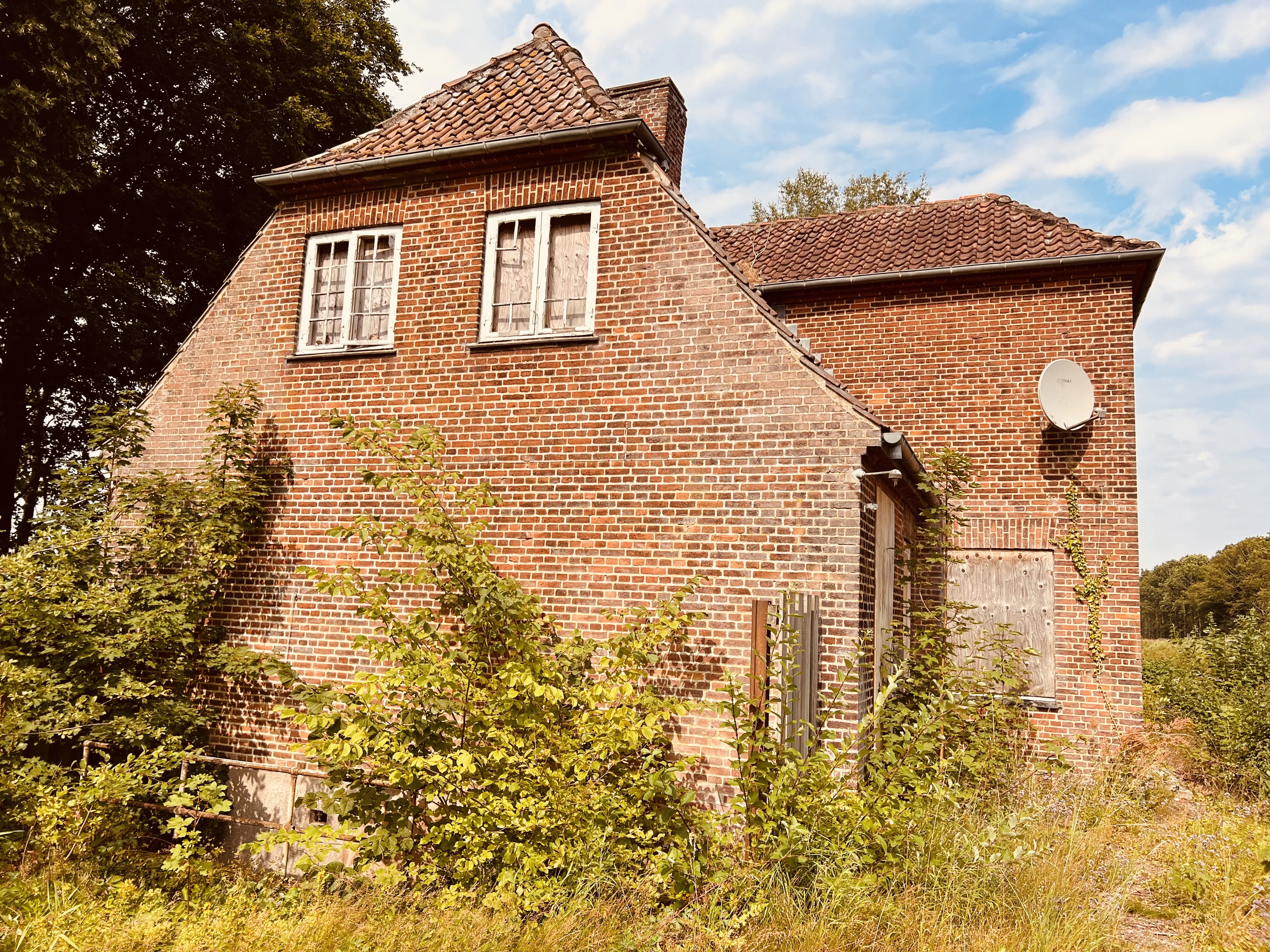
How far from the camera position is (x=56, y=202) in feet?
47.6

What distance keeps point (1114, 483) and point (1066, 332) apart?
2.15 m

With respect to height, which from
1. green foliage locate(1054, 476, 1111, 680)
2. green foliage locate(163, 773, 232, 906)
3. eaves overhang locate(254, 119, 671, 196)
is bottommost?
green foliage locate(163, 773, 232, 906)

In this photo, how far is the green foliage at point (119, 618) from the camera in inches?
275

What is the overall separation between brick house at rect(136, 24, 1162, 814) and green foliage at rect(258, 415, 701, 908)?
795 mm

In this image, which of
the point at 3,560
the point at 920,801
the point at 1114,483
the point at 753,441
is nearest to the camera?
the point at 920,801

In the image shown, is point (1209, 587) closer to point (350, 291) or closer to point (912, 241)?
point (912, 241)

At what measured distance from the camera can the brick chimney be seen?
10656 millimetres

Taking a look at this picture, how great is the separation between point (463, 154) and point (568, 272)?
176 cm

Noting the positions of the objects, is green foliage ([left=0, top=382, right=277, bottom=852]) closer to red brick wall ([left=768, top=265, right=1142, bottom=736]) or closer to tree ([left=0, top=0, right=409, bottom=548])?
tree ([left=0, top=0, right=409, bottom=548])

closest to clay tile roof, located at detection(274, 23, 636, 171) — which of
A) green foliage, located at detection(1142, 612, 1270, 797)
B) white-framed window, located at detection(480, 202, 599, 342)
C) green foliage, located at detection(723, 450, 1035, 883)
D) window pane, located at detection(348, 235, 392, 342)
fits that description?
white-framed window, located at detection(480, 202, 599, 342)

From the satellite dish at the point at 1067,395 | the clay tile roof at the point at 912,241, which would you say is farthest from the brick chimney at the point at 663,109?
the satellite dish at the point at 1067,395

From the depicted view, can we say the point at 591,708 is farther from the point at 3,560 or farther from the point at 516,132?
the point at 3,560

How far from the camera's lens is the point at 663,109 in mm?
10648

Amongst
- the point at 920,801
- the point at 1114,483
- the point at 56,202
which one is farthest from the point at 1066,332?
the point at 56,202
